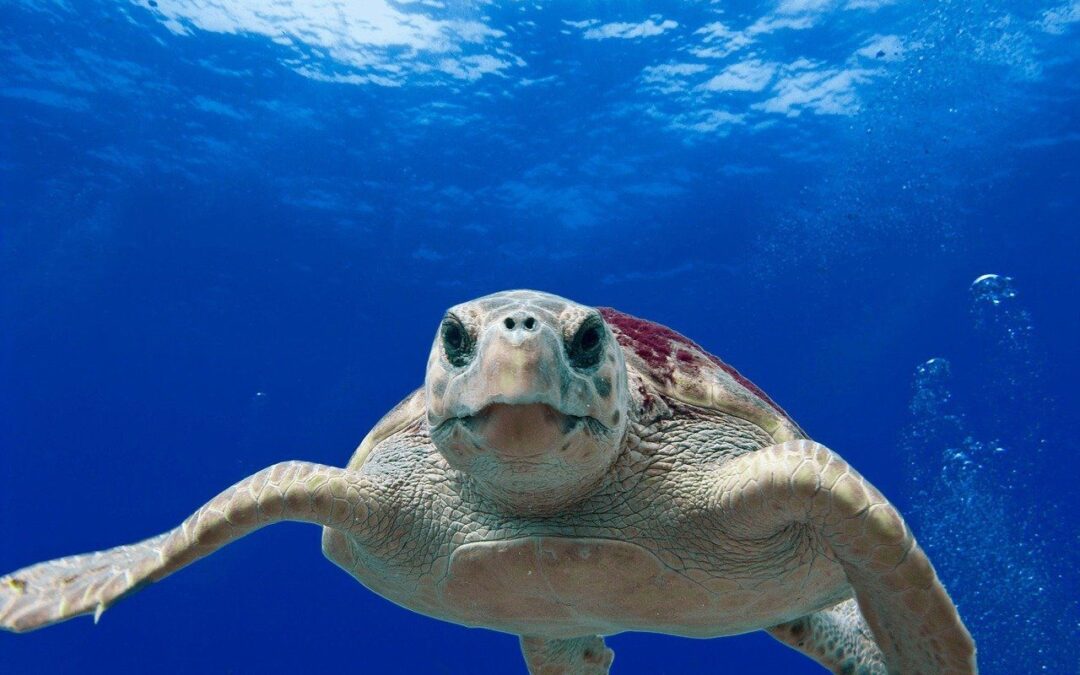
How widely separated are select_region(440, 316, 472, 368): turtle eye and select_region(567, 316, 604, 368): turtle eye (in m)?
0.28

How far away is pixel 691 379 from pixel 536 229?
18490mm

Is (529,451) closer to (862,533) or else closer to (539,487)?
(539,487)

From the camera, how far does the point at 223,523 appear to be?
2.45 m

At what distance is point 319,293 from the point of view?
25953mm

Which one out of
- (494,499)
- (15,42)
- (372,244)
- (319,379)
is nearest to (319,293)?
(372,244)

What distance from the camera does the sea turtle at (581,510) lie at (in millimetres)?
1964

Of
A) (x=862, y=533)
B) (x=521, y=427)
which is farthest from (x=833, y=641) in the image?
(x=521, y=427)

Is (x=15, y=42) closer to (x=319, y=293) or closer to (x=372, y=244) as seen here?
(x=372, y=244)

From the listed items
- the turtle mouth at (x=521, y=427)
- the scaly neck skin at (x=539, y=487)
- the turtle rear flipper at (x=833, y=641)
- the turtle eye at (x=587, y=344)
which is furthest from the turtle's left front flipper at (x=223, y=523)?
the turtle rear flipper at (x=833, y=641)

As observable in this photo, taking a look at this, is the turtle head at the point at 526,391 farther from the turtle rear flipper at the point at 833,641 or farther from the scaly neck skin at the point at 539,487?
the turtle rear flipper at the point at 833,641

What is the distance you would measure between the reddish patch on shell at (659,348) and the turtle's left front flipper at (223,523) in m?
1.14

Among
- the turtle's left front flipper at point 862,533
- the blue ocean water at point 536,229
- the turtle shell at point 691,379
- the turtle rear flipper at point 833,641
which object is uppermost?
the blue ocean water at point 536,229

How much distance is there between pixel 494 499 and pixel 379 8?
41.5 ft

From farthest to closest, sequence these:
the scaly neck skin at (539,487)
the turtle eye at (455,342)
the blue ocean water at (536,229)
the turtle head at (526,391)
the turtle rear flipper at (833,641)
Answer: the blue ocean water at (536,229)
the turtle rear flipper at (833,641)
the scaly neck skin at (539,487)
the turtle eye at (455,342)
the turtle head at (526,391)
